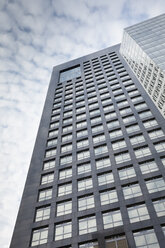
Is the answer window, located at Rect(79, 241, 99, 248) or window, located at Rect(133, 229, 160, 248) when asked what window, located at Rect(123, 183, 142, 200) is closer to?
window, located at Rect(133, 229, 160, 248)

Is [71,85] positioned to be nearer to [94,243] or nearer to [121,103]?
[121,103]

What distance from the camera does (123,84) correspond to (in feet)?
170

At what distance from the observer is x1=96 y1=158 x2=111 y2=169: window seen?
3325 cm

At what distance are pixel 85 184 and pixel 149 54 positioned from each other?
29879 millimetres

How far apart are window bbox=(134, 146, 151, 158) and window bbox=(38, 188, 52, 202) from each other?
1411 centimetres

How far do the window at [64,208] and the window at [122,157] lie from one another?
31.3ft

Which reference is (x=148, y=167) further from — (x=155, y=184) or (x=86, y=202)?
(x=86, y=202)

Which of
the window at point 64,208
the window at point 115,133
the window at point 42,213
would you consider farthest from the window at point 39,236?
the window at point 115,133

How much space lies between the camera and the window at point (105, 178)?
3053cm

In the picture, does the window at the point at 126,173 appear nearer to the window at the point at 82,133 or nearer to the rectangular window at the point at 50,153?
the window at the point at 82,133

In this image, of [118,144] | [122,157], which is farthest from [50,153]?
[122,157]

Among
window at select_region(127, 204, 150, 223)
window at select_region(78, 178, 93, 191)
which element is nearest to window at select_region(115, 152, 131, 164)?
window at select_region(78, 178, 93, 191)

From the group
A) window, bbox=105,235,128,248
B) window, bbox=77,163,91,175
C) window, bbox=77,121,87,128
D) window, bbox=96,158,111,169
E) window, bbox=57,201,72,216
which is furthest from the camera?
window, bbox=77,121,87,128

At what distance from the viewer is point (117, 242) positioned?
23359 mm
